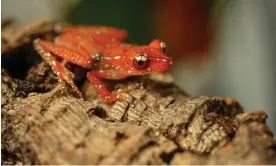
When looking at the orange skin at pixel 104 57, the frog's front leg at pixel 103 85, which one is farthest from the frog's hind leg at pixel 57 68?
the frog's front leg at pixel 103 85

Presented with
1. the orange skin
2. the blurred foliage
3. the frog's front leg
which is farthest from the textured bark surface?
the blurred foliage

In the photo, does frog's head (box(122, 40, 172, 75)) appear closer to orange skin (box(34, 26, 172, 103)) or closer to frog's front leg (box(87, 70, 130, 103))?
orange skin (box(34, 26, 172, 103))

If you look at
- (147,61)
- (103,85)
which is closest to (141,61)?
(147,61)

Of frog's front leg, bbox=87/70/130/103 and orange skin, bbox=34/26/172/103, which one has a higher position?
orange skin, bbox=34/26/172/103

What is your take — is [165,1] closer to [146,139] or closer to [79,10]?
[79,10]

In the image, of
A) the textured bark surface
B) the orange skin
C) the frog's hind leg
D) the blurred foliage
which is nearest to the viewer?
the textured bark surface

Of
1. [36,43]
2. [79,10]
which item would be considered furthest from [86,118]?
[79,10]
